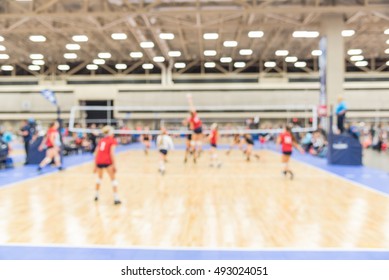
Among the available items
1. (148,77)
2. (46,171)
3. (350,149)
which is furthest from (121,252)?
(148,77)

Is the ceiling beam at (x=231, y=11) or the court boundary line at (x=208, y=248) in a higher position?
the ceiling beam at (x=231, y=11)

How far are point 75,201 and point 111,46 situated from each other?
2573 cm

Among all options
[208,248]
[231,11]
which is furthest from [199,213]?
[231,11]

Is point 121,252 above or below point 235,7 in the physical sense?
below

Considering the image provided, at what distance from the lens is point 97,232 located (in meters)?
6.27

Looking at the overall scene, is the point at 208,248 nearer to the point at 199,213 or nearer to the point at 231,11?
the point at 199,213

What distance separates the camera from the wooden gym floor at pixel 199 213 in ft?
19.3

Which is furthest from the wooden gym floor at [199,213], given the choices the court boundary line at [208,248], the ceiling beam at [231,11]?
the ceiling beam at [231,11]

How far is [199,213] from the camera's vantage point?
773 centimetres

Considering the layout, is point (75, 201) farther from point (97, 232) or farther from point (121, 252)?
point (121, 252)

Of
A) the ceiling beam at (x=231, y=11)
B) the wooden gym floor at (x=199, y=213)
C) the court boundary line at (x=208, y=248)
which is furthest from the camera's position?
the ceiling beam at (x=231, y=11)

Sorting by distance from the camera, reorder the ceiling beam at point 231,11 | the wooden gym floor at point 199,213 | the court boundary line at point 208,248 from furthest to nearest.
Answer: the ceiling beam at point 231,11 < the wooden gym floor at point 199,213 < the court boundary line at point 208,248

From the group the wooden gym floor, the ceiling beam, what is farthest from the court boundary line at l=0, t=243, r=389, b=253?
the ceiling beam

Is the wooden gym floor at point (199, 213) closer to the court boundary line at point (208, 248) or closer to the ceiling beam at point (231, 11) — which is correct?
the court boundary line at point (208, 248)
